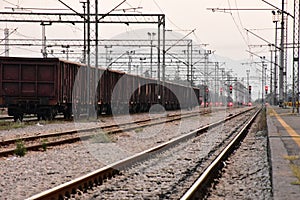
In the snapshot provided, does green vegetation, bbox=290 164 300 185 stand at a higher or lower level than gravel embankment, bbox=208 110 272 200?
higher

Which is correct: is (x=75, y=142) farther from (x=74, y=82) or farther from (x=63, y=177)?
→ (x=74, y=82)

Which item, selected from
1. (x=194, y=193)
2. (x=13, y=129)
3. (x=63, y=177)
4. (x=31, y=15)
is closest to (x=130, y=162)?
(x=63, y=177)

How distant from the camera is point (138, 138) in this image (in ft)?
64.2

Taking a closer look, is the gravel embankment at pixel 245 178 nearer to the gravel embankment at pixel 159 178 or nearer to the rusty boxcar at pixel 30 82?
the gravel embankment at pixel 159 178

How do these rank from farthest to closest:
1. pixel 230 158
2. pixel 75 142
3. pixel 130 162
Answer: pixel 75 142, pixel 230 158, pixel 130 162

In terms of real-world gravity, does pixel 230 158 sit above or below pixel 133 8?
below

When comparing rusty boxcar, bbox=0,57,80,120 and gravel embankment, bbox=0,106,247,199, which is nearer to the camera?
gravel embankment, bbox=0,106,247,199

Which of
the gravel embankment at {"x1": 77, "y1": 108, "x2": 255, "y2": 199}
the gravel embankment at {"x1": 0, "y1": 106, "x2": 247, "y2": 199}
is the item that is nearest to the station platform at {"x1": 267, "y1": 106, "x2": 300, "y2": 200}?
the gravel embankment at {"x1": 77, "y1": 108, "x2": 255, "y2": 199}

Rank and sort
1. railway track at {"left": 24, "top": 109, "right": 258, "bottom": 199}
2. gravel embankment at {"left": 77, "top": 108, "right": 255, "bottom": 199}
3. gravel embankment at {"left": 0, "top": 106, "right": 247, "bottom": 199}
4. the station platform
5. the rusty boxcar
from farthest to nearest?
the rusty boxcar, gravel embankment at {"left": 0, "top": 106, "right": 247, "bottom": 199}, gravel embankment at {"left": 77, "top": 108, "right": 255, "bottom": 199}, railway track at {"left": 24, "top": 109, "right": 258, "bottom": 199}, the station platform

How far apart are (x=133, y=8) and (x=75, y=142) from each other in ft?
62.8

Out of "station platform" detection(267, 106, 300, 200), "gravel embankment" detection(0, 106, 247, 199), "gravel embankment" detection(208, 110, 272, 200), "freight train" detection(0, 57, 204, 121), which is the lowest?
"gravel embankment" detection(208, 110, 272, 200)

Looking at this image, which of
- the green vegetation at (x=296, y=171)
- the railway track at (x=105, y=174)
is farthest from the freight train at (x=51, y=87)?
the green vegetation at (x=296, y=171)

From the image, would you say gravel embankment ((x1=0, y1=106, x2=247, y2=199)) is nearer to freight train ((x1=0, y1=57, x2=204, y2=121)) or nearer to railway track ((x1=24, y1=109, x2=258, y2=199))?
railway track ((x1=24, y1=109, x2=258, y2=199))

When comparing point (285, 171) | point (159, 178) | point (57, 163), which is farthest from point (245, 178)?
point (57, 163)
